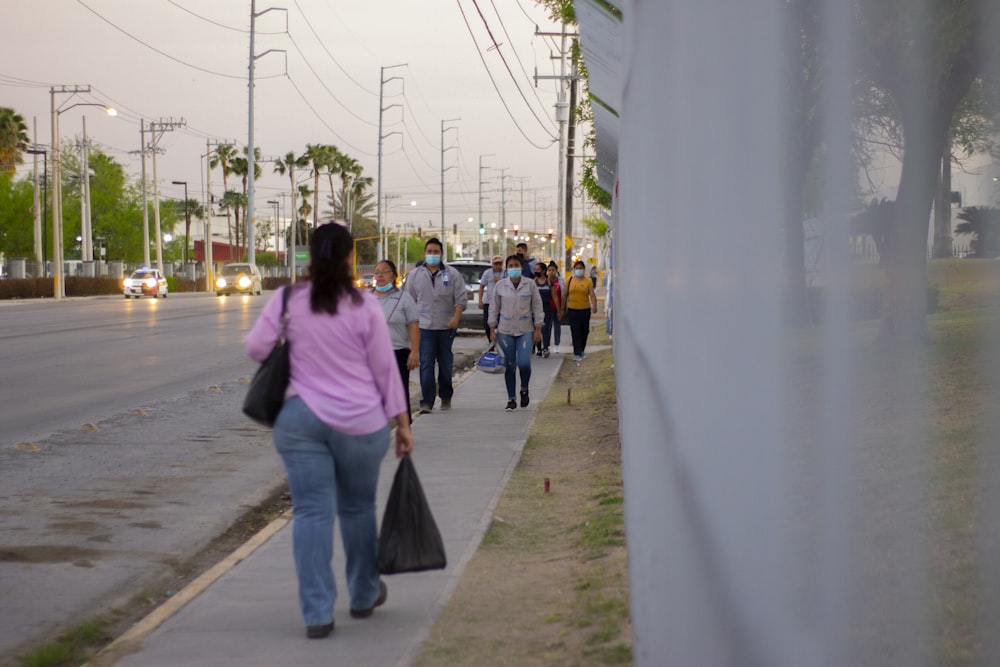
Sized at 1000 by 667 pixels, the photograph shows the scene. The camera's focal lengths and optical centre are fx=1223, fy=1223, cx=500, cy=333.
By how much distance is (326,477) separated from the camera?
4.93 metres

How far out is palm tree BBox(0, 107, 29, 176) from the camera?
236 feet

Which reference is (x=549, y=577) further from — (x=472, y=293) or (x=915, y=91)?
(x=472, y=293)

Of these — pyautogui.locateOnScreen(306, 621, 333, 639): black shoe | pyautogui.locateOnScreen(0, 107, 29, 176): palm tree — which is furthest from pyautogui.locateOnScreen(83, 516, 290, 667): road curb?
pyautogui.locateOnScreen(0, 107, 29, 176): palm tree

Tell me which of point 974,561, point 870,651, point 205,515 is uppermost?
point 974,561

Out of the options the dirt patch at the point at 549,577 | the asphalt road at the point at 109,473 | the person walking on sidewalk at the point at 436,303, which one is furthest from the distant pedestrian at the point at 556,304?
the dirt patch at the point at 549,577

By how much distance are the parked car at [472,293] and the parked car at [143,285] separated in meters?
40.9

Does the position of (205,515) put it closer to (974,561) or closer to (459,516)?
(459,516)

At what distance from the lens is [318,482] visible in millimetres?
4902

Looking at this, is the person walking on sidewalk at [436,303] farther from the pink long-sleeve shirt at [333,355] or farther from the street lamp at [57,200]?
the street lamp at [57,200]

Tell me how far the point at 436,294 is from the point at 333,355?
8.20 meters

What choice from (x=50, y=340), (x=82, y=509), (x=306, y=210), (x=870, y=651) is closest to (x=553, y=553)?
(x=82, y=509)

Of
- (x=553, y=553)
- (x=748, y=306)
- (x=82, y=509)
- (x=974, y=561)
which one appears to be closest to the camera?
(x=974, y=561)

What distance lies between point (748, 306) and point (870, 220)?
2.20 feet

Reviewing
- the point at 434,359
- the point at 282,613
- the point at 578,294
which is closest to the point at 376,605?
the point at 282,613
